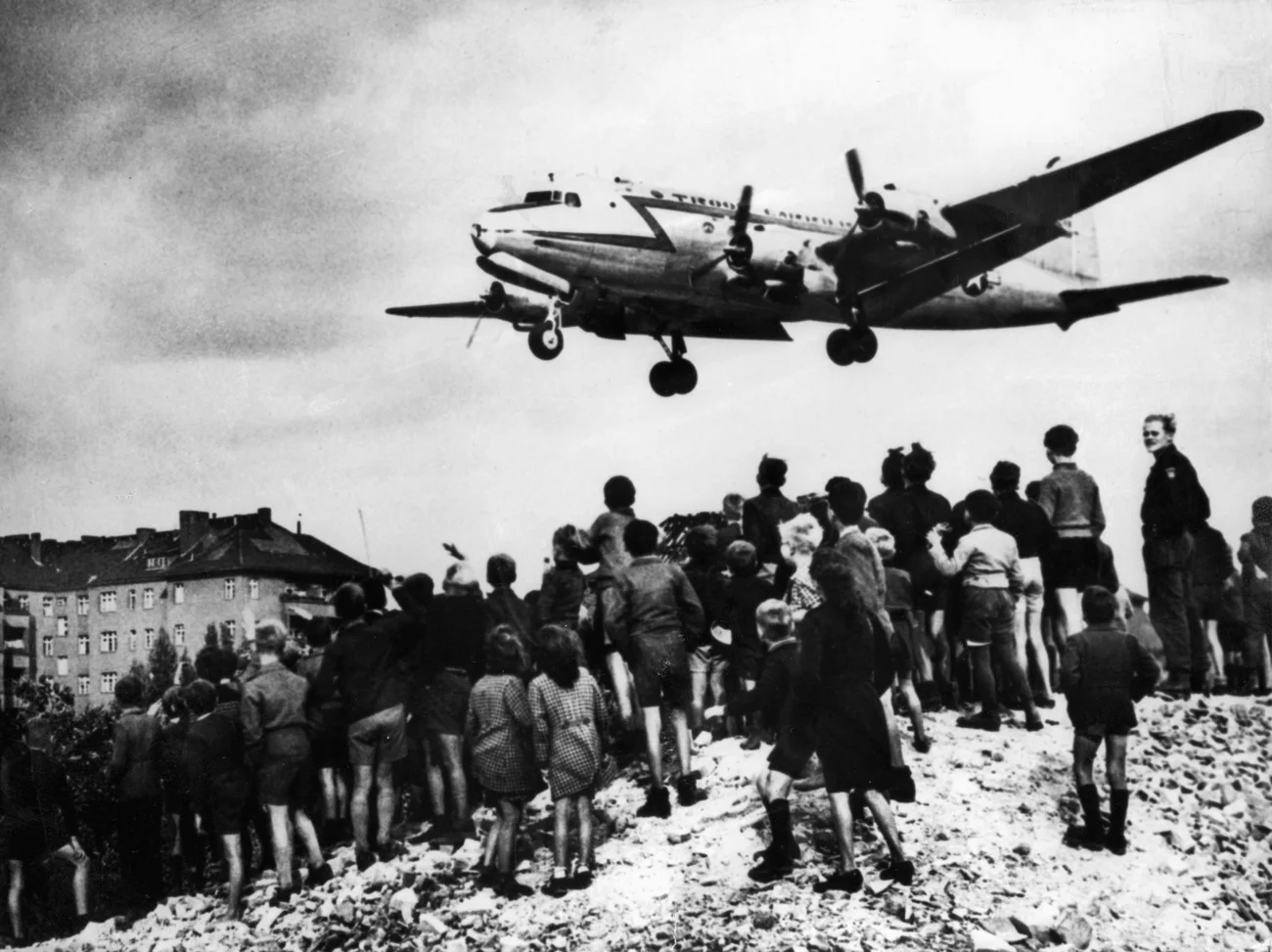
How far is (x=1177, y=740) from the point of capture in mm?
9570

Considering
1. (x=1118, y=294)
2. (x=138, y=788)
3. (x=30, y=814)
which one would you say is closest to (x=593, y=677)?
(x=138, y=788)

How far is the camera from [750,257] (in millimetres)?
16469

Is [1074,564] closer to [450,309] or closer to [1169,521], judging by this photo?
[1169,521]

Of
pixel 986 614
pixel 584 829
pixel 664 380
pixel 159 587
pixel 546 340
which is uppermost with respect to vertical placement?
pixel 546 340

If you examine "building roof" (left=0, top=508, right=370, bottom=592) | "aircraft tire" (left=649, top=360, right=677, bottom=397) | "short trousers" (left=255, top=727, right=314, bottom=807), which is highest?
"aircraft tire" (left=649, top=360, right=677, bottom=397)

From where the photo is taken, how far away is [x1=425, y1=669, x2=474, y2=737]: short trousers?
29.2 ft

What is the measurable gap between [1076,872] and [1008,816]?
0.60m

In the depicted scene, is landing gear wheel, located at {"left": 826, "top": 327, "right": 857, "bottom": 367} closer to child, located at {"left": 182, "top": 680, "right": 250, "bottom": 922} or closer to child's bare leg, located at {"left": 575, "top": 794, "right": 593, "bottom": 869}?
child's bare leg, located at {"left": 575, "top": 794, "right": 593, "bottom": 869}

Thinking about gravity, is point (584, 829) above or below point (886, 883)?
above

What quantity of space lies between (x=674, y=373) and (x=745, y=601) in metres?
9.03

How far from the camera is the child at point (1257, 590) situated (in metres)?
10.0

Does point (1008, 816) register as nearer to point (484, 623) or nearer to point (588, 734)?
point (588, 734)

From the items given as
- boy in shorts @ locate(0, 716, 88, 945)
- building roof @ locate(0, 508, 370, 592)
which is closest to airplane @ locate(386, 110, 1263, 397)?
building roof @ locate(0, 508, 370, 592)

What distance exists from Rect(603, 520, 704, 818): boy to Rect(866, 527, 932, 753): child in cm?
143
